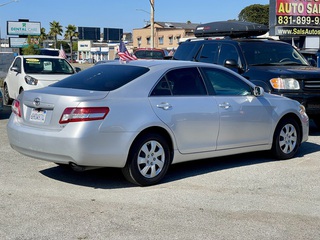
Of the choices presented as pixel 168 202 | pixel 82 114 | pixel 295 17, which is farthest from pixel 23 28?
pixel 168 202

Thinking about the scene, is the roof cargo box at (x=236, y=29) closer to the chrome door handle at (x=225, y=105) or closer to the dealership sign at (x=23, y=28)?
the chrome door handle at (x=225, y=105)

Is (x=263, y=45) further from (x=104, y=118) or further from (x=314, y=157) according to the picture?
(x=104, y=118)

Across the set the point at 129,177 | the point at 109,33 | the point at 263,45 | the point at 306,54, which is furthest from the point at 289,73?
the point at 109,33

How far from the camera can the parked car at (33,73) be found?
44.1ft

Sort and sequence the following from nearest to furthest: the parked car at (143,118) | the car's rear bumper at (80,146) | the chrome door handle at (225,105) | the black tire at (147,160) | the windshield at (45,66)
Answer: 1. the car's rear bumper at (80,146)
2. the parked car at (143,118)
3. the black tire at (147,160)
4. the chrome door handle at (225,105)
5. the windshield at (45,66)

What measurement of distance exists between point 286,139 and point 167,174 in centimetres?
224

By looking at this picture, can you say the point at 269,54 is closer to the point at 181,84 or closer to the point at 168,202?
the point at 181,84

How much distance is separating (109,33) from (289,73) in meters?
91.6

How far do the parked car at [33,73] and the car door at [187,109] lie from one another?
7.39 metres

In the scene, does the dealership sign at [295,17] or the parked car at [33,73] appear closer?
the parked car at [33,73]

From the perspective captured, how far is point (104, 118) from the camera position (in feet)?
18.7

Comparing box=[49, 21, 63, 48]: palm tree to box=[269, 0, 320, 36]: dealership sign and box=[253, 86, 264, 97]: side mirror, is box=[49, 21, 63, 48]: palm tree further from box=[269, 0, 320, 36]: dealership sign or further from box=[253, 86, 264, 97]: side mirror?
box=[253, 86, 264, 97]: side mirror

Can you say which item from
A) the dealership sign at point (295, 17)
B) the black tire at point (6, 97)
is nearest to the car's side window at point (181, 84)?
the black tire at point (6, 97)

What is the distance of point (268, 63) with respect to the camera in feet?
34.3
